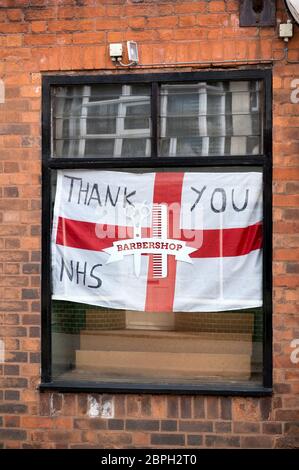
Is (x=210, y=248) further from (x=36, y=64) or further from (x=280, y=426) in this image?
(x=36, y=64)

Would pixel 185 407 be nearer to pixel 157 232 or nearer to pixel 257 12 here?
pixel 157 232

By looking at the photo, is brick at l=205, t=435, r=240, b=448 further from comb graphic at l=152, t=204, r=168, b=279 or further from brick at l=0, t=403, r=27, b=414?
brick at l=0, t=403, r=27, b=414

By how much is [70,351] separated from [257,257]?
171 cm

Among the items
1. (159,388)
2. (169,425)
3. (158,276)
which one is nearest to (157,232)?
(158,276)

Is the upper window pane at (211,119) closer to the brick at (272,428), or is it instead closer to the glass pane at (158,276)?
the glass pane at (158,276)

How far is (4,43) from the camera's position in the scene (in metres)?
6.13

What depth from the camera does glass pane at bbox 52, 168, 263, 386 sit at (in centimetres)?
595

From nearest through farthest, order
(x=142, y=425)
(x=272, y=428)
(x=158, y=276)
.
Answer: (x=272, y=428) → (x=142, y=425) → (x=158, y=276)

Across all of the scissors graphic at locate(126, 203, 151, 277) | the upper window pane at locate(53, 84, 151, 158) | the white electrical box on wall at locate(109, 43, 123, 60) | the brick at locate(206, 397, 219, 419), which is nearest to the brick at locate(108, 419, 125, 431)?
the brick at locate(206, 397, 219, 419)

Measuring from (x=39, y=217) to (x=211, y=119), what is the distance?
1594 millimetres

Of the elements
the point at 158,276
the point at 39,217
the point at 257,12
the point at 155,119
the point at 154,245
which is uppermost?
the point at 257,12

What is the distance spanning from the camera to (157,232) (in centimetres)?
606

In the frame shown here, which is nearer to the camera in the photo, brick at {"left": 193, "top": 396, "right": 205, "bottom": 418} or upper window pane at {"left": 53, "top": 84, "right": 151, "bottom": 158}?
brick at {"left": 193, "top": 396, "right": 205, "bottom": 418}
